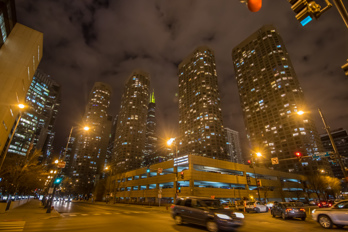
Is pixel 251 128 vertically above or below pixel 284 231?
above

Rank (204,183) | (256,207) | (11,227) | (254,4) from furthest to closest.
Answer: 1. (204,183)
2. (256,207)
3. (11,227)
4. (254,4)

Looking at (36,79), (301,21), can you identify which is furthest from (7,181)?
(36,79)

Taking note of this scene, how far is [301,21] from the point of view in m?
4.99

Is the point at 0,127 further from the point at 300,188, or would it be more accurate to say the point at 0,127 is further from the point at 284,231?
the point at 300,188

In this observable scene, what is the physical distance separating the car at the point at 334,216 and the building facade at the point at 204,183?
25.4 meters

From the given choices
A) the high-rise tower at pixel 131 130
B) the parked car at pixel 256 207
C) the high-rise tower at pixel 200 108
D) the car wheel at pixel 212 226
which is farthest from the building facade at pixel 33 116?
the car wheel at pixel 212 226

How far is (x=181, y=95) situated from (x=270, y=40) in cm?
9690

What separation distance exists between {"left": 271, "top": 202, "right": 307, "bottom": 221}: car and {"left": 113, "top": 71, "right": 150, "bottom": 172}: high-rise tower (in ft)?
477

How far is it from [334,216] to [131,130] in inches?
6658

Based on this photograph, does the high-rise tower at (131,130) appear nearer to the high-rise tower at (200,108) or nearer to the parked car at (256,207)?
the high-rise tower at (200,108)

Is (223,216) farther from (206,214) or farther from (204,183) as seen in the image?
(204,183)

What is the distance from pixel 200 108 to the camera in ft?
474

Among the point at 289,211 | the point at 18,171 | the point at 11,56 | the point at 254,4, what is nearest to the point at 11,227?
the point at 254,4

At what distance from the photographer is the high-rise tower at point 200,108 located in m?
131
